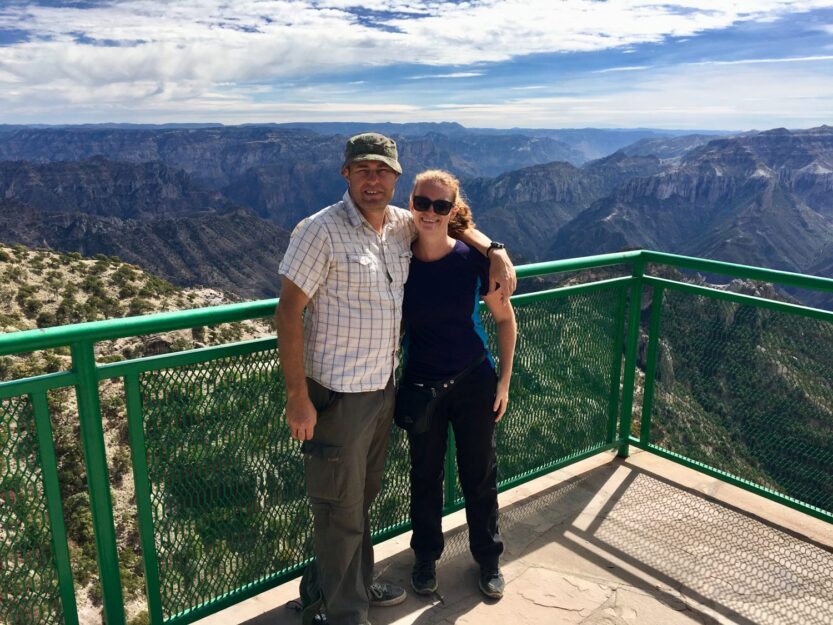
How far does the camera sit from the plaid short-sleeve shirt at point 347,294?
216cm

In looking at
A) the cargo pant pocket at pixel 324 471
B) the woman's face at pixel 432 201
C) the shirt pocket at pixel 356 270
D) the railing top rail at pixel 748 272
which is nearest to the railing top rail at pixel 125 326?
the shirt pocket at pixel 356 270

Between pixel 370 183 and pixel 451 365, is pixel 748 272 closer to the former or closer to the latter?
pixel 451 365

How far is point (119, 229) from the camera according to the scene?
118312 millimetres

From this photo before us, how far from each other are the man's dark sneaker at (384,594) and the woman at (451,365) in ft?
0.34

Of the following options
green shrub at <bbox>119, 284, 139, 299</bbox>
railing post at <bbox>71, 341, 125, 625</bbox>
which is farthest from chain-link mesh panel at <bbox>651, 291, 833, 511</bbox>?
green shrub at <bbox>119, 284, 139, 299</bbox>

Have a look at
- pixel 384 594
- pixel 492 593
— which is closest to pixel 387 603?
pixel 384 594

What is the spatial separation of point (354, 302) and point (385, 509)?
1393 mm

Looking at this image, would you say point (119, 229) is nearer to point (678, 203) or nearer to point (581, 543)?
point (581, 543)

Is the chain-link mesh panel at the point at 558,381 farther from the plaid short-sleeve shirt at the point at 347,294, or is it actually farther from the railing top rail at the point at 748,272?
the plaid short-sleeve shirt at the point at 347,294

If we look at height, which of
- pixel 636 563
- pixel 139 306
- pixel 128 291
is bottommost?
pixel 139 306

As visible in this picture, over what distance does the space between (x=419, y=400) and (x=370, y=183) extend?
0.88m

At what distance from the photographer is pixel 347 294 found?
88.3 inches

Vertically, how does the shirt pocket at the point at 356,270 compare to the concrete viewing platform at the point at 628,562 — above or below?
above

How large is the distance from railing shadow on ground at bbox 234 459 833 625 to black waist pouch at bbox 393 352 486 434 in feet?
2.95
